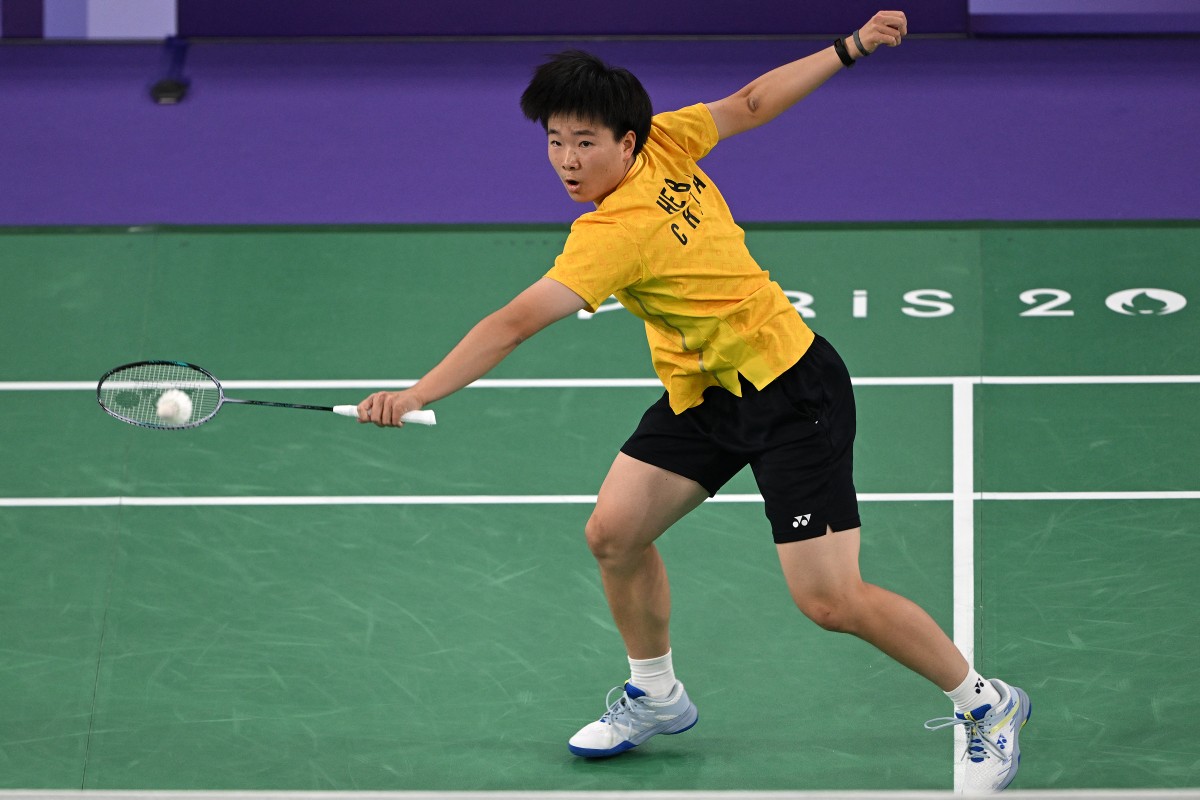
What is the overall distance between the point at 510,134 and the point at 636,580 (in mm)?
3733

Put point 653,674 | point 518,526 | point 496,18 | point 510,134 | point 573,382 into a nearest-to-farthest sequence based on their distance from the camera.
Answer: point 653,674 → point 518,526 → point 573,382 → point 510,134 → point 496,18

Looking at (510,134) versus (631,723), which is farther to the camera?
(510,134)

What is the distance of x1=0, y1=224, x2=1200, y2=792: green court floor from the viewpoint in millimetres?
4301

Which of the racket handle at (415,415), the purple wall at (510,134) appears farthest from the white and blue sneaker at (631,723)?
the purple wall at (510,134)

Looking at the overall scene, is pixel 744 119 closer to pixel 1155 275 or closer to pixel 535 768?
pixel 535 768

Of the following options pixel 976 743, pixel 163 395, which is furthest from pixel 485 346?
pixel 976 743

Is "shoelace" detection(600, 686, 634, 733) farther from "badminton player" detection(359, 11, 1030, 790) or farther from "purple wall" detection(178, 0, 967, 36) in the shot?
"purple wall" detection(178, 0, 967, 36)

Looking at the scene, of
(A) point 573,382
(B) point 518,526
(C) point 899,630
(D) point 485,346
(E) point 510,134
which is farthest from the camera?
(E) point 510,134

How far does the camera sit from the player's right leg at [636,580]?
380 cm

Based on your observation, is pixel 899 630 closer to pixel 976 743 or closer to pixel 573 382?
pixel 976 743

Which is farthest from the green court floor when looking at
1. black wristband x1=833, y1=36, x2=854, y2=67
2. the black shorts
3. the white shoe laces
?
black wristband x1=833, y1=36, x2=854, y2=67

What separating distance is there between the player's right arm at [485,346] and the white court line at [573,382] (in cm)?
219

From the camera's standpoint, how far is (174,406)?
414 centimetres

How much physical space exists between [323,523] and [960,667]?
221 centimetres
